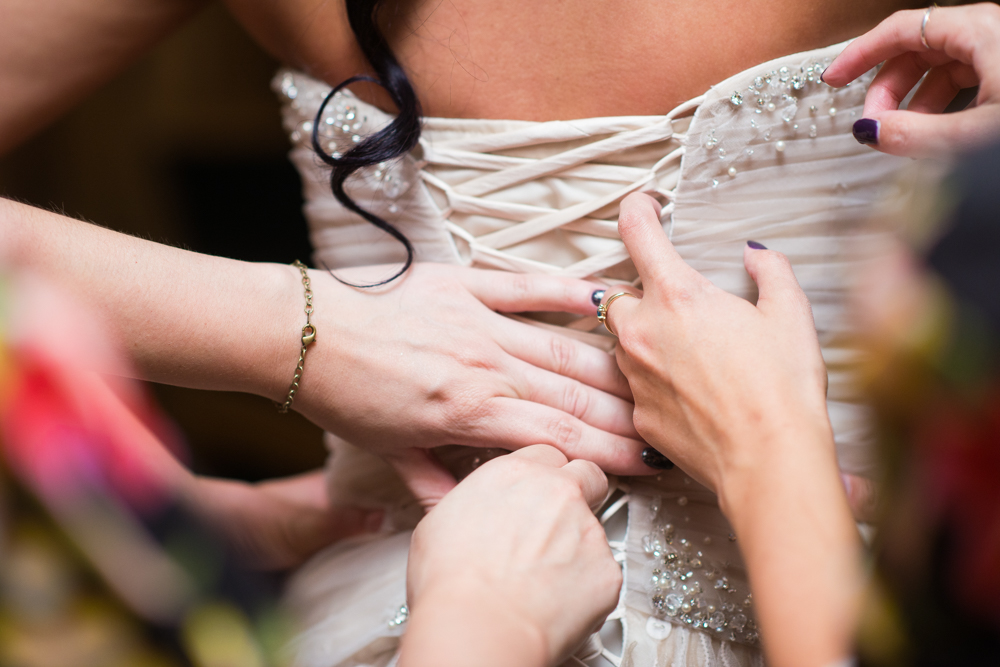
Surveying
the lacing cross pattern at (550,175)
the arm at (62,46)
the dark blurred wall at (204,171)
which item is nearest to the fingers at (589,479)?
the lacing cross pattern at (550,175)

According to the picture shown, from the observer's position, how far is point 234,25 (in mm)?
2146

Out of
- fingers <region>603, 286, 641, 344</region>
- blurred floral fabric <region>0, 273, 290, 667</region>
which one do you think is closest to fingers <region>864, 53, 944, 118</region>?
fingers <region>603, 286, 641, 344</region>

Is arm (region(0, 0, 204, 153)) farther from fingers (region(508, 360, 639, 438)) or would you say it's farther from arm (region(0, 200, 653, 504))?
fingers (region(508, 360, 639, 438))

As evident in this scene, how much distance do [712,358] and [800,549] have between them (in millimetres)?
170

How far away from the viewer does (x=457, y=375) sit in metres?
0.67

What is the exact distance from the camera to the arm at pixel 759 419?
1.40 ft

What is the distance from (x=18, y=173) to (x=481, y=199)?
2.02 meters

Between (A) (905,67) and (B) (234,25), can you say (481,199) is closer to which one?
(A) (905,67)

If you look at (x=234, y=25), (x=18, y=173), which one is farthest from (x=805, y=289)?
(x=18, y=173)

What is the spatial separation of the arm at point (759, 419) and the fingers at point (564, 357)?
50 mm

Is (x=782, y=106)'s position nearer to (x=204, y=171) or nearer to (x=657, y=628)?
(x=657, y=628)

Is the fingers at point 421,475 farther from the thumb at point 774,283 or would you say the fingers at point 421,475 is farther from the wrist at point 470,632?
the thumb at point 774,283

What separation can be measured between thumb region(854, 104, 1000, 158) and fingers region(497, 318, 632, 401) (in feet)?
1.04

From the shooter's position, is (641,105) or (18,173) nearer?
(641,105)
